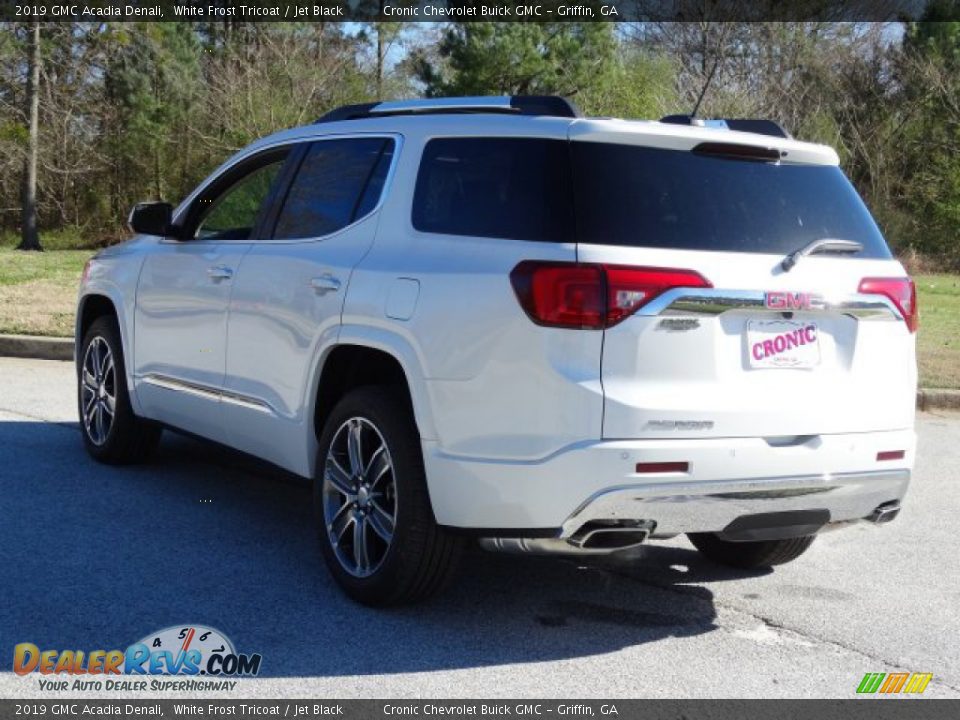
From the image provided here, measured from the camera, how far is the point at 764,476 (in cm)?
443

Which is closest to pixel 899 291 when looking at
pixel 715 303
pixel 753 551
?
pixel 715 303

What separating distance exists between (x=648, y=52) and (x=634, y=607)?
3338cm

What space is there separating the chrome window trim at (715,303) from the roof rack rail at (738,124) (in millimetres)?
775

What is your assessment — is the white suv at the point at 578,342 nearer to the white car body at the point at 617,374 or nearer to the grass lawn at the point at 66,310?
the white car body at the point at 617,374

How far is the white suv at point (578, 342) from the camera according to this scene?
168 inches

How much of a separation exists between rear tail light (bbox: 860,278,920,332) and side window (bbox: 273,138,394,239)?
193 cm

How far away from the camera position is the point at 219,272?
6.09m

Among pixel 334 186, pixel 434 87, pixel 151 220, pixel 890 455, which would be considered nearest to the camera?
pixel 890 455

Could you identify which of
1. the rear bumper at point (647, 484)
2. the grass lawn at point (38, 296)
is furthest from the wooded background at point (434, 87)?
the rear bumper at point (647, 484)

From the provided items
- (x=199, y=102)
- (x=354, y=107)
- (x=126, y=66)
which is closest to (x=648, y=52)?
(x=199, y=102)

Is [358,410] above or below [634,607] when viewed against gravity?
above

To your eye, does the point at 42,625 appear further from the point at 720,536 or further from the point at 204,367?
the point at 720,536

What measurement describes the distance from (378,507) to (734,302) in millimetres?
1554

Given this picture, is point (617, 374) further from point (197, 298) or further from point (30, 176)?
point (30, 176)
